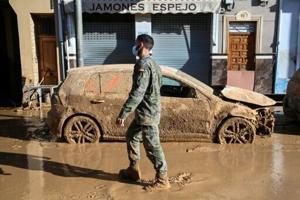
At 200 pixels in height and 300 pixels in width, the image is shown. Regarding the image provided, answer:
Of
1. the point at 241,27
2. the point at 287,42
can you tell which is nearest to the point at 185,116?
the point at 241,27

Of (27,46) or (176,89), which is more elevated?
(27,46)

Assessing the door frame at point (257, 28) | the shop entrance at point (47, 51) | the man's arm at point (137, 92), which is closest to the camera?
the man's arm at point (137, 92)

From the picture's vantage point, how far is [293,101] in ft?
31.6

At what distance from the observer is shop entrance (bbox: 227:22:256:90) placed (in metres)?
15.2

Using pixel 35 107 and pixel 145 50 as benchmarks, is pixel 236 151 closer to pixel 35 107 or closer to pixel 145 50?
pixel 145 50

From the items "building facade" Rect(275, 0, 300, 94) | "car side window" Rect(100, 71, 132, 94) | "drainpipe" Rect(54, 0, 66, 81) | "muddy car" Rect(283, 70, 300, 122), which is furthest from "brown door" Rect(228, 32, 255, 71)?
"car side window" Rect(100, 71, 132, 94)

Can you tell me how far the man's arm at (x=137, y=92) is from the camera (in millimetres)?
5691

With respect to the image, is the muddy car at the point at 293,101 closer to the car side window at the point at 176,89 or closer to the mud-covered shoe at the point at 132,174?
the car side window at the point at 176,89

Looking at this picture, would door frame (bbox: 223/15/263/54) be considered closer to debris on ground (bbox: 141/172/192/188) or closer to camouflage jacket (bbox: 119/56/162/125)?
debris on ground (bbox: 141/172/192/188)

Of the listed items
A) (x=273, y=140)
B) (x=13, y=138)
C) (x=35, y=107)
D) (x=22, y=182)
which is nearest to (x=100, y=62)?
(x=35, y=107)

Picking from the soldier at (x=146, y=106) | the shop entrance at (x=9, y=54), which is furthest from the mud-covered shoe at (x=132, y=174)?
the shop entrance at (x=9, y=54)

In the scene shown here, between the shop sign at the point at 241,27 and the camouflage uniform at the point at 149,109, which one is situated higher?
the shop sign at the point at 241,27

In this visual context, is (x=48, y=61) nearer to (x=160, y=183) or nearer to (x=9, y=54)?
(x=9, y=54)

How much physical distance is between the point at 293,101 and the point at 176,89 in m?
2.73
